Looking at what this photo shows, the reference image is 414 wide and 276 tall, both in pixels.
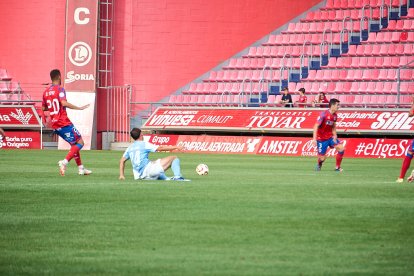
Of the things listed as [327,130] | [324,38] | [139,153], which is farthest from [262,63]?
[139,153]

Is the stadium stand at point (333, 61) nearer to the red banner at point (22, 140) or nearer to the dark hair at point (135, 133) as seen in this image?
the red banner at point (22, 140)

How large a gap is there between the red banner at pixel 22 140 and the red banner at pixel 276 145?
4.94 meters

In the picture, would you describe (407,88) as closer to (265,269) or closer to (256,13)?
(256,13)

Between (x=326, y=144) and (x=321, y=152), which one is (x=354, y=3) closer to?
(x=326, y=144)

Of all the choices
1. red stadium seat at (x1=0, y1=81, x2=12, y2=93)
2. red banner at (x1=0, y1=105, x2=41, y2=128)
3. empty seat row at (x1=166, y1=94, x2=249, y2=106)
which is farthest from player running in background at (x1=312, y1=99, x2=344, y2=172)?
red stadium seat at (x1=0, y1=81, x2=12, y2=93)

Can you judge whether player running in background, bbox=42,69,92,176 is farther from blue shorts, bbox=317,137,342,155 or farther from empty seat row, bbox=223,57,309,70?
empty seat row, bbox=223,57,309,70

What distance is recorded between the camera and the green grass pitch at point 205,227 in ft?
29.1

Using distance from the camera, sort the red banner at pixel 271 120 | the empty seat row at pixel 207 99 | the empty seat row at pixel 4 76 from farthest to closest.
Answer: the empty seat row at pixel 4 76, the empty seat row at pixel 207 99, the red banner at pixel 271 120

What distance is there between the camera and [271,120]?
37.7 metres

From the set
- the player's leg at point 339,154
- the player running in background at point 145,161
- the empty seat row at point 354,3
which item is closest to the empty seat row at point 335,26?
the empty seat row at point 354,3

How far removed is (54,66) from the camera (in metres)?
43.6

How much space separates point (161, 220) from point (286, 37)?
31.9 meters

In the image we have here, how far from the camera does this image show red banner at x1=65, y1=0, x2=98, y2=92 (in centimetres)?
4222

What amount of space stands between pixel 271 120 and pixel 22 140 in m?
10.9
